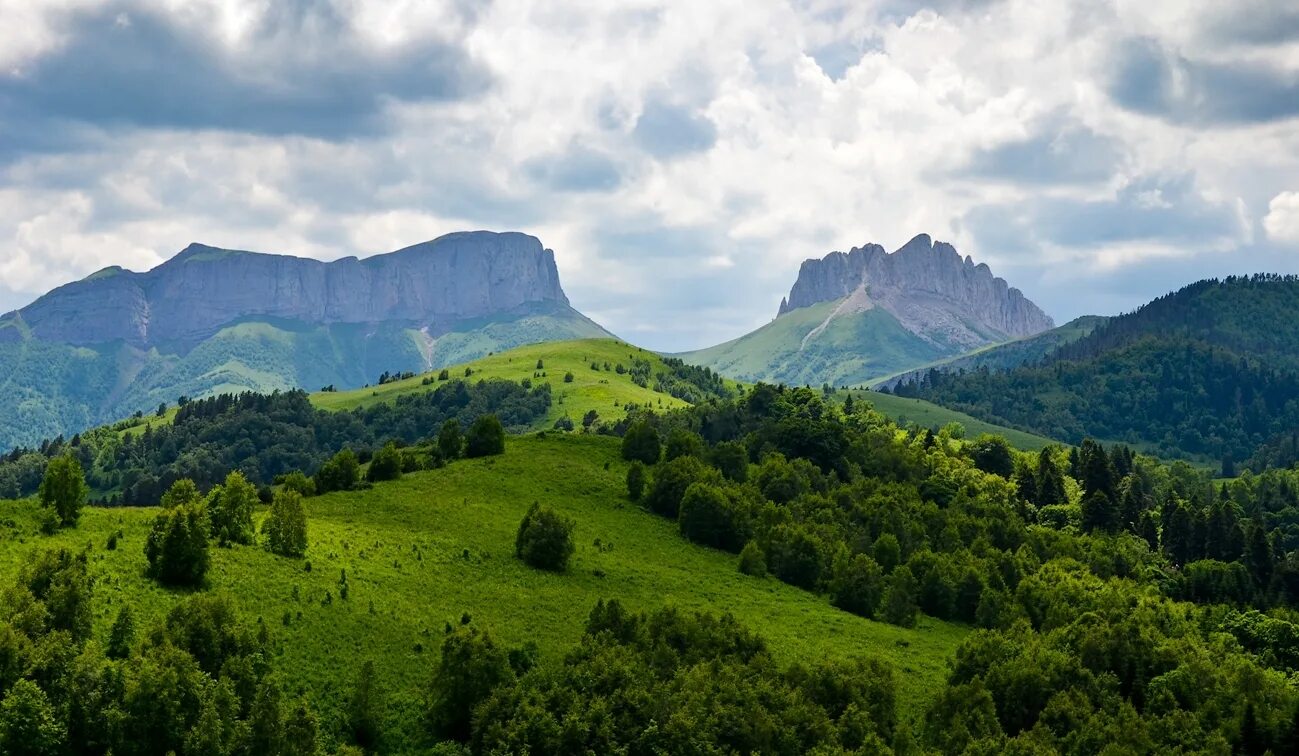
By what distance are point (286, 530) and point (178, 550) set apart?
1658 cm

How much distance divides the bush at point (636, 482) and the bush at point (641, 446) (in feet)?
59.4

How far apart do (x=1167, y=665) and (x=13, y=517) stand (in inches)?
4508

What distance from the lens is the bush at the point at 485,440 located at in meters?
179

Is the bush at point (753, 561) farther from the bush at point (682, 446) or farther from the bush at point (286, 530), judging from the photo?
the bush at point (286, 530)

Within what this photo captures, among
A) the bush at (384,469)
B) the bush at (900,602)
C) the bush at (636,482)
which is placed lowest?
the bush at (900,602)

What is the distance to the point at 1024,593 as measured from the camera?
15162 cm

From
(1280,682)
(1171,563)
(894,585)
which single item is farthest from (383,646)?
(1171,563)

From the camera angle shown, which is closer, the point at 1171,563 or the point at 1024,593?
the point at 1024,593

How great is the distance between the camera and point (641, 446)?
191500 mm

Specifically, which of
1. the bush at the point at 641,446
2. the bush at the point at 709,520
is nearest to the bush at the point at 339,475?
the bush at the point at 709,520

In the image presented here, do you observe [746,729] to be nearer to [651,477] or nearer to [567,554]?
[567,554]

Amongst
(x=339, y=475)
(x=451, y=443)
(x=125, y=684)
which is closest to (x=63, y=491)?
(x=125, y=684)

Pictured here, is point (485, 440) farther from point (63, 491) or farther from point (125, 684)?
point (125, 684)

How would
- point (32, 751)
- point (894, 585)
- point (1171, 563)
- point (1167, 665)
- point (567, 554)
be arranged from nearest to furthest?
point (32, 751), point (1167, 665), point (567, 554), point (894, 585), point (1171, 563)
